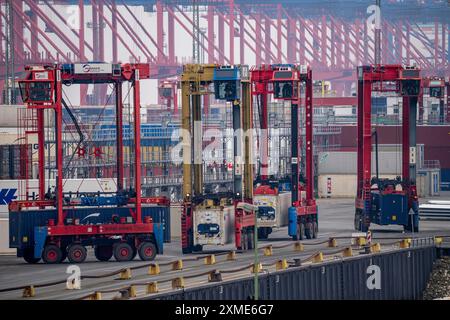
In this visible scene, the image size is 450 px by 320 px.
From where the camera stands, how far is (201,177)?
70625mm

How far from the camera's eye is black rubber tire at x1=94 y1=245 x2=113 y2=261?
6581 cm

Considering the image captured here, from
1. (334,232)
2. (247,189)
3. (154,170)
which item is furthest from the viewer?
(154,170)

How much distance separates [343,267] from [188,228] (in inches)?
434

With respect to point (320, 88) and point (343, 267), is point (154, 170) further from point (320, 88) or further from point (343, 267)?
point (320, 88)

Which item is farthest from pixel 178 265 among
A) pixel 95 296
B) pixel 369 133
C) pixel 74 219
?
pixel 369 133

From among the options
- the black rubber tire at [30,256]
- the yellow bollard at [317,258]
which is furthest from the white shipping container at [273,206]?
the yellow bollard at [317,258]

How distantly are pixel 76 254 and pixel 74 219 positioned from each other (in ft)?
5.43

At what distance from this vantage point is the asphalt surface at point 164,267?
50.8 meters

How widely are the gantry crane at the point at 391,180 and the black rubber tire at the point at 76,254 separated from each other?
73.6ft

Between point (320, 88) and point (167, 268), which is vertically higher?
point (320, 88)

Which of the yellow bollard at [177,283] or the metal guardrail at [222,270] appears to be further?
the yellow bollard at [177,283]

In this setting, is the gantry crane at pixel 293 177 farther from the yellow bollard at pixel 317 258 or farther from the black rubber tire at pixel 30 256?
the yellow bollard at pixel 317 258
